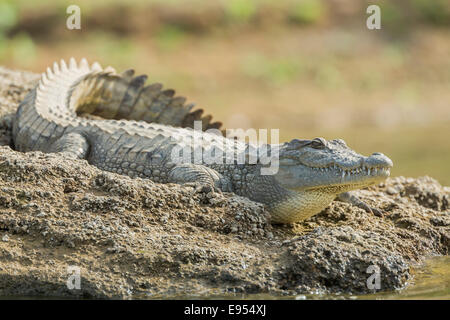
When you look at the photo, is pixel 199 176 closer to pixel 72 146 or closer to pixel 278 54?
pixel 72 146

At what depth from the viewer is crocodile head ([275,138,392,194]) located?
562cm

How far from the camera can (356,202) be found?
642cm

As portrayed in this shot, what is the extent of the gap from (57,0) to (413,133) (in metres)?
9.49

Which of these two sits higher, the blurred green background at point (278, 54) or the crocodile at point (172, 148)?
the blurred green background at point (278, 54)

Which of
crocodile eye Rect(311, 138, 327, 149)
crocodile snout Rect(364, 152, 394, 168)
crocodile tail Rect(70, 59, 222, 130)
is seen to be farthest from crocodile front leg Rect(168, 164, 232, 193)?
crocodile tail Rect(70, 59, 222, 130)

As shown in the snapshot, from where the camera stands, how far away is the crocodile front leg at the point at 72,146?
21.4 feet

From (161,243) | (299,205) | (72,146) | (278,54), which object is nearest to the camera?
(161,243)

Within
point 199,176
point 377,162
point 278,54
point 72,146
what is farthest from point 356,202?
point 278,54

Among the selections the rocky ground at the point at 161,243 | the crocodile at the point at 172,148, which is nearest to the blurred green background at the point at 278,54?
the crocodile at the point at 172,148

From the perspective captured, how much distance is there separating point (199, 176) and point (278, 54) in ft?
40.3

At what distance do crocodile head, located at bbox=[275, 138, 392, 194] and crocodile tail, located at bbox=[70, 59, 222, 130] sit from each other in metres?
2.22

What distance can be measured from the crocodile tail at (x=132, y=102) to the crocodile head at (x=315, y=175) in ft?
7.27

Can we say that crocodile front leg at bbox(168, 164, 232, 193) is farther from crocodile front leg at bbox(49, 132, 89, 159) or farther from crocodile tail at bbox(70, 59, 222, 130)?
crocodile tail at bbox(70, 59, 222, 130)

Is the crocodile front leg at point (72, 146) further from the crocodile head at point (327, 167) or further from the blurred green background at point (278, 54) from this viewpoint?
the blurred green background at point (278, 54)
